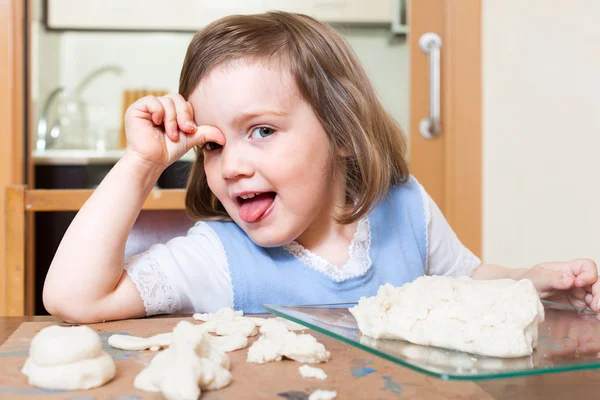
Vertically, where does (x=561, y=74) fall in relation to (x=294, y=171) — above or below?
above

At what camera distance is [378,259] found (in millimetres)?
1193

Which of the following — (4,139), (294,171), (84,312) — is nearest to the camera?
(84,312)

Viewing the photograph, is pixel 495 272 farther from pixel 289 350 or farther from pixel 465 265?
pixel 289 350

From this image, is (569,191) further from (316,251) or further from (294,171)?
(294,171)

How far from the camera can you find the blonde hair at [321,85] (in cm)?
104

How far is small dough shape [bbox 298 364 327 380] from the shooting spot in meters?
0.56

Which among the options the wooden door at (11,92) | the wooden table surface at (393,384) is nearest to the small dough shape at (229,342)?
the wooden table surface at (393,384)

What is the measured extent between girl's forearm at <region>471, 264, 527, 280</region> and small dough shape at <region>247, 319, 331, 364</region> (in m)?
0.61

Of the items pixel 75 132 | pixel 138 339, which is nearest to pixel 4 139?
pixel 75 132

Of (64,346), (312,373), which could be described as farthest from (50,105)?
(312,373)

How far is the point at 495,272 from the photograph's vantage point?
1215mm

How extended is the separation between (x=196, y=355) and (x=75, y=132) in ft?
9.07

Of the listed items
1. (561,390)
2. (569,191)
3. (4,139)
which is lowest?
(561,390)

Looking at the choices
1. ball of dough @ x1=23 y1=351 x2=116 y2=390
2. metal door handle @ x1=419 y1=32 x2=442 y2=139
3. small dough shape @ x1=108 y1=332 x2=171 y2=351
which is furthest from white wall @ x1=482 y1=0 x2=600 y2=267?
ball of dough @ x1=23 y1=351 x2=116 y2=390
